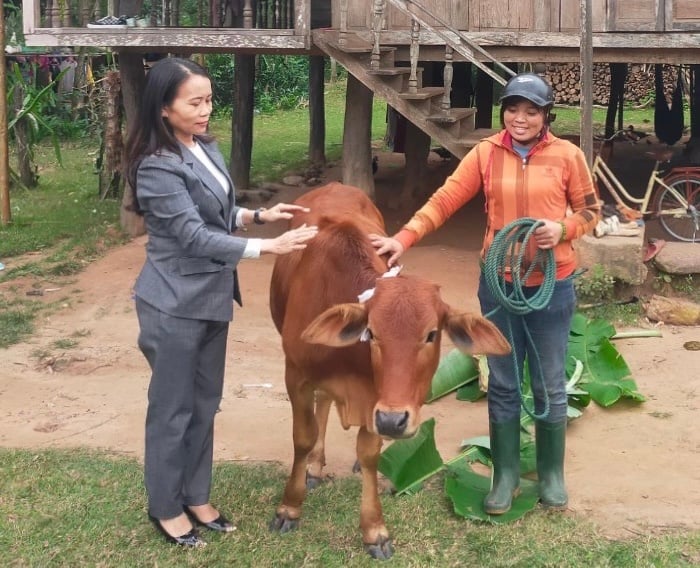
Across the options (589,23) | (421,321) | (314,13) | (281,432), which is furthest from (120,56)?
(421,321)

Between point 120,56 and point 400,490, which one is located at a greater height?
point 120,56

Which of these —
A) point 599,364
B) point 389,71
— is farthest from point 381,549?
point 389,71

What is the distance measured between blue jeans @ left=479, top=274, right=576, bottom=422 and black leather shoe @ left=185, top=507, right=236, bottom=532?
4.36 ft

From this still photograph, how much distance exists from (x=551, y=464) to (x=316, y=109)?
39.5 ft

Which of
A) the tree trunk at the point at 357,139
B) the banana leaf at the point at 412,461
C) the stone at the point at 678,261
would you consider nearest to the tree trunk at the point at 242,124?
the tree trunk at the point at 357,139

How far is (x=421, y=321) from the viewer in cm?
360

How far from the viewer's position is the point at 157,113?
151 inches

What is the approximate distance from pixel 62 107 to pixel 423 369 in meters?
17.4

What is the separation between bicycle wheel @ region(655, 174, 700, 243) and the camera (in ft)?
33.6

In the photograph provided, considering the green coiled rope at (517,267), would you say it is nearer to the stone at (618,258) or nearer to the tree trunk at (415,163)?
the stone at (618,258)

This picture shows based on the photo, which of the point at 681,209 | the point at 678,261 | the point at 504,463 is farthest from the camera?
the point at 681,209

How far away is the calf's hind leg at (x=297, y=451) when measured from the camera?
14.6 ft

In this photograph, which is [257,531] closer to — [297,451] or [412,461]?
[297,451]

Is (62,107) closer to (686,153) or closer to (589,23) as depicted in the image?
(686,153)
